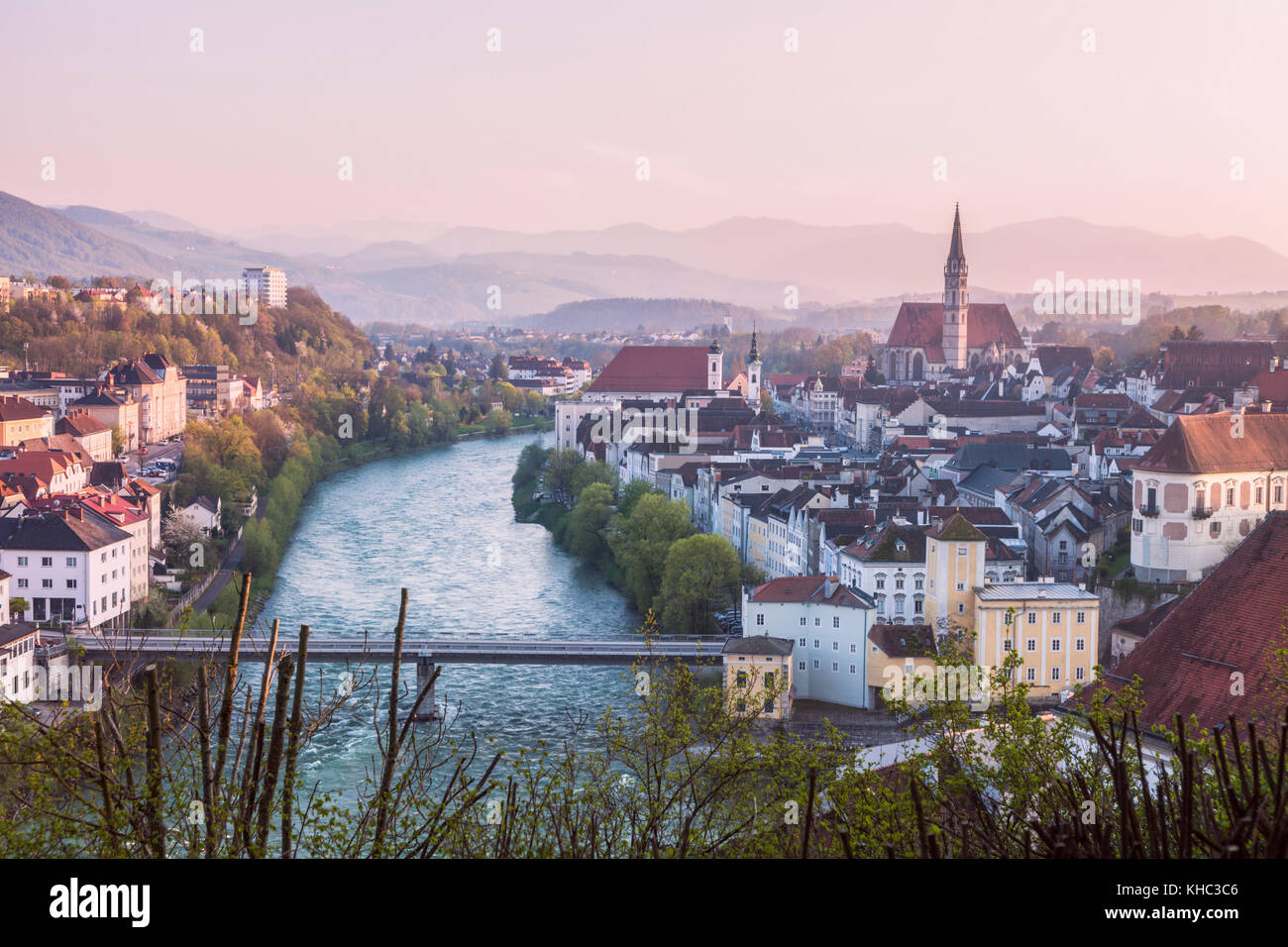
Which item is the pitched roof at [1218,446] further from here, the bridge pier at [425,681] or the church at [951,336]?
the church at [951,336]

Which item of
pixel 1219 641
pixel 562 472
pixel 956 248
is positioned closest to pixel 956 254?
pixel 956 248

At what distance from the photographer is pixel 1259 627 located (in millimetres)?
6129

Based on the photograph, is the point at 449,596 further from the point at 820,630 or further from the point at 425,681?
the point at 820,630

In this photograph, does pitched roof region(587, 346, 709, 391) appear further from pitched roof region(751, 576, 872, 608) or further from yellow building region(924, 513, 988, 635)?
yellow building region(924, 513, 988, 635)

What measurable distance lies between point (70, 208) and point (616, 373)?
73847mm

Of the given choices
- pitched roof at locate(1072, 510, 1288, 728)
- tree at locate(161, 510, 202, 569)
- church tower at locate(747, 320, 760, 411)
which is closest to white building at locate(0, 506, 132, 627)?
tree at locate(161, 510, 202, 569)

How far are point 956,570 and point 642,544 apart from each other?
4578mm

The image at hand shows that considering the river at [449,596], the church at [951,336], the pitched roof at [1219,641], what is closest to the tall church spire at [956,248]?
the church at [951,336]

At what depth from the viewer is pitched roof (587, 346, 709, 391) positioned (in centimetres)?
3384

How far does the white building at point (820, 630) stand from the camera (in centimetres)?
1124

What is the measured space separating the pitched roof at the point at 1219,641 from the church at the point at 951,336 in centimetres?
2971

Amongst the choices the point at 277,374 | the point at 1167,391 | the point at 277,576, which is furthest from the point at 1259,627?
the point at 277,374
